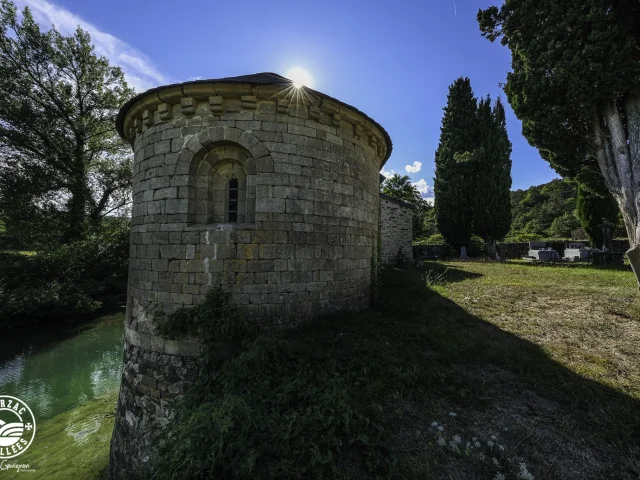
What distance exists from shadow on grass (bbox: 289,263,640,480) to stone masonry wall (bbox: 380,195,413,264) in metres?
11.4

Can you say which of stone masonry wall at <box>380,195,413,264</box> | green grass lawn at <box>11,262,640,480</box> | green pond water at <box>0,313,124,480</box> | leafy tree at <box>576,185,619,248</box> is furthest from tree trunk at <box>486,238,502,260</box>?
green pond water at <box>0,313,124,480</box>

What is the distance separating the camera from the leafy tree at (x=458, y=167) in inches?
818

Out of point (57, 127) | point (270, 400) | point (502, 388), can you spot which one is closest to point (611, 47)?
point (502, 388)

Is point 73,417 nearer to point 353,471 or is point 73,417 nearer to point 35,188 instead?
point 353,471

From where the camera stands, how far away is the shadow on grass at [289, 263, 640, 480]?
2.48 m

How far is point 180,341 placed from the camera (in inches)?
169

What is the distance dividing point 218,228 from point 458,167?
21.2 m

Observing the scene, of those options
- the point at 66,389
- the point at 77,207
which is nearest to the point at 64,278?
the point at 77,207

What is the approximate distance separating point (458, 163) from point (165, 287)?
860 inches

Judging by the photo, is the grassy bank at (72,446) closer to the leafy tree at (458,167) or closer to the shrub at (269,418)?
the shrub at (269,418)

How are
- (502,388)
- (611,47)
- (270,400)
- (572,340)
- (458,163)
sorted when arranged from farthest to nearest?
(458,163) → (611,47) → (572,340) → (502,388) → (270,400)

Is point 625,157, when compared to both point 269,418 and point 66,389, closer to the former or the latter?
point 269,418

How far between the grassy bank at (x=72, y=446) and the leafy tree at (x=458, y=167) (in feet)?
72.4

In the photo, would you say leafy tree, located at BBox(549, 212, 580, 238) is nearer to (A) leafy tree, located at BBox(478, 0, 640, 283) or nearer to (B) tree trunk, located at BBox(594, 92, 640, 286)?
(A) leafy tree, located at BBox(478, 0, 640, 283)
